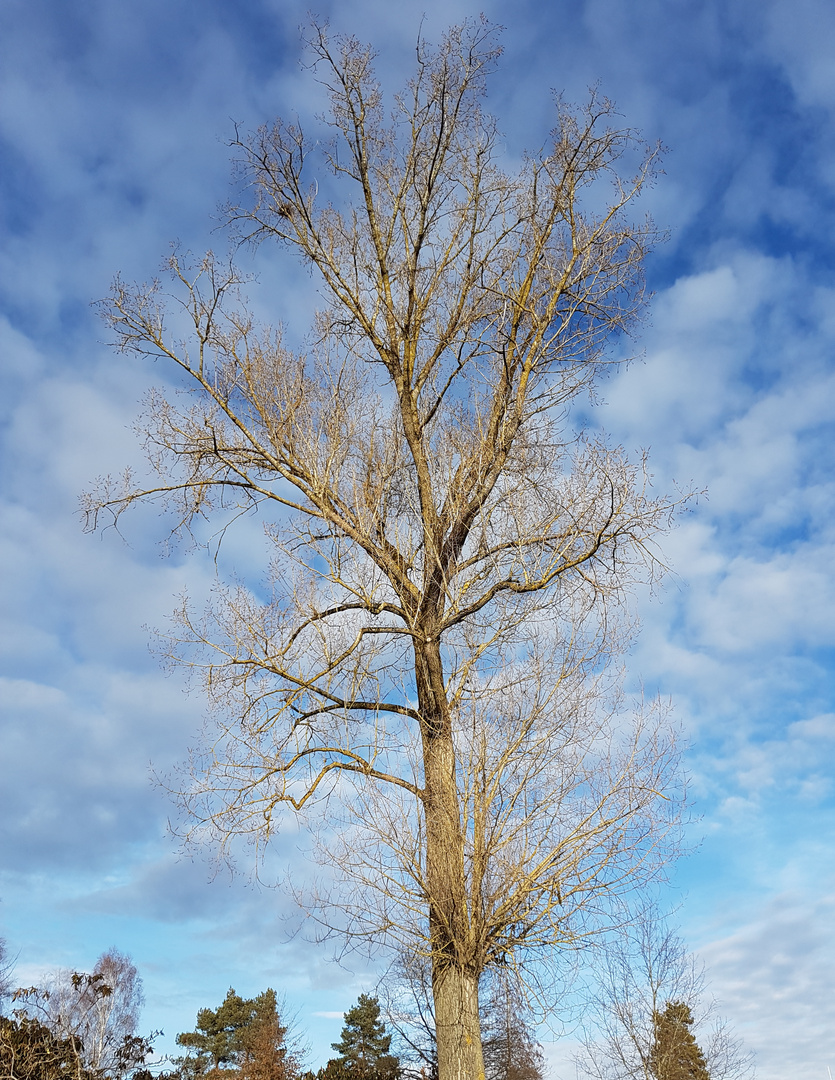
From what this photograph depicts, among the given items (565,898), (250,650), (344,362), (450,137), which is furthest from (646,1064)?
(450,137)

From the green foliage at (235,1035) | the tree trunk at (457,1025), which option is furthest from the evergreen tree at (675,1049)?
the tree trunk at (457,1025)

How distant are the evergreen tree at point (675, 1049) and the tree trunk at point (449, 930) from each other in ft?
43.6

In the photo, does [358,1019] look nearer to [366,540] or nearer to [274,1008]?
[274,1008]

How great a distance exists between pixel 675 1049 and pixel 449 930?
1591cm

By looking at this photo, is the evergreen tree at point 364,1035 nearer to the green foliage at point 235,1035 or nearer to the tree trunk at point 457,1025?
the green foliage at point 235,1035

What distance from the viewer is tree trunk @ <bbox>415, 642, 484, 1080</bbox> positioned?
5.95m

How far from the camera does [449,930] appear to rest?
6.23m

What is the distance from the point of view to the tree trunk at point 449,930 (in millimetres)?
5949

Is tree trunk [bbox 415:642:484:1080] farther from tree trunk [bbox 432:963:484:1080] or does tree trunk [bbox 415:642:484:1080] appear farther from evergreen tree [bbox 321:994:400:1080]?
evergreen tree [bbox 321:994:400:1080]

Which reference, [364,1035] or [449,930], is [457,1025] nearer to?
[449,930]

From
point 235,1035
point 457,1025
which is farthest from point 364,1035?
point 457,1025

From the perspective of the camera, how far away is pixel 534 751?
6750 millimetres

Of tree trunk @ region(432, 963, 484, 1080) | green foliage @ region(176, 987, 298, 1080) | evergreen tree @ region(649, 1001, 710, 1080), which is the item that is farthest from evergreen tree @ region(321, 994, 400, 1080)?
tree trunk @ region(432, 963, 484, 1080)

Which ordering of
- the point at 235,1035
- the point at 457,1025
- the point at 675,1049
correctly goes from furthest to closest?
the point at 235,1035
the point at 675,1049
the point at 457,1025
